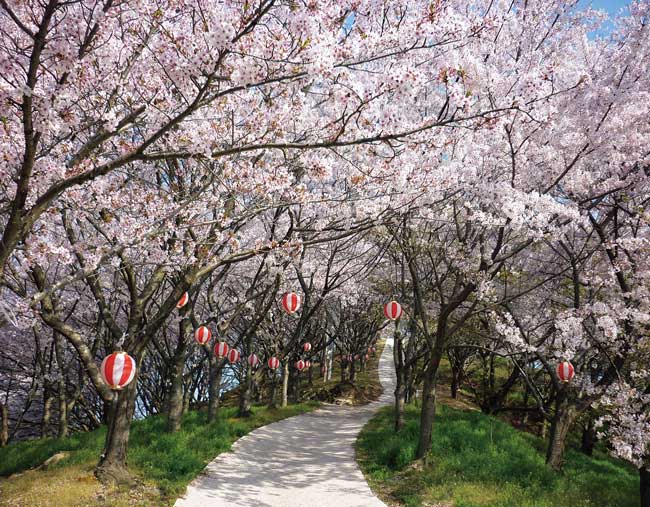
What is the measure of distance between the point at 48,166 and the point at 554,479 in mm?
8769

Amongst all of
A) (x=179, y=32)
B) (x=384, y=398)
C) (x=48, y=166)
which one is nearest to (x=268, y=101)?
(x=179, y=32)

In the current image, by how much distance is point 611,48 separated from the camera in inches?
297

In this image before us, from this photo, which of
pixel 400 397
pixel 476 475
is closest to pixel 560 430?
pixel 476 475

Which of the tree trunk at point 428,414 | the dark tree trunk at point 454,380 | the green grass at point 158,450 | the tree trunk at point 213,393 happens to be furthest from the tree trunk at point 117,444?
the dark tree trunk at point 454,380

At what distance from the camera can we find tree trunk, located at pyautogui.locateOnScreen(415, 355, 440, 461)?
28.5ft

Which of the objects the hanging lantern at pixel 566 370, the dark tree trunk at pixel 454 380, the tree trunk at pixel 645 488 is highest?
the hanging lantern at pixel 566 370

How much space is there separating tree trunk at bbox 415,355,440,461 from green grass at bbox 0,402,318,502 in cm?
421

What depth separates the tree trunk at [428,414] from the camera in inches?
342

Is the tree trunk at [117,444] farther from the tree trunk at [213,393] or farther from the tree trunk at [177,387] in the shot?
the tree trunk at [213,393]

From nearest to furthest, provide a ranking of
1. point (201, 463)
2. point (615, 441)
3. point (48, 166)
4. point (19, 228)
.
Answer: point (19, 228) → point (48, 166) → point (615, 441) → point (201, 463)

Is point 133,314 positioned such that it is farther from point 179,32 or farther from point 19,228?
point 179,32

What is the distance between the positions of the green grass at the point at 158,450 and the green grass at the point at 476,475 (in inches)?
130

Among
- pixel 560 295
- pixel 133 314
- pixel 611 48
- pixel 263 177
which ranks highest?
pixel 611 48

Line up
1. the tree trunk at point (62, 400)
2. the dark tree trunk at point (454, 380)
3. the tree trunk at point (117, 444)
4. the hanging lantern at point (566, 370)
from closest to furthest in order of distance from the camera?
the tree trunk at point (117, 444) → the hanging lantern at point (566, 370) → the tree trunk at point (62, 400) → the dark tree trunk at point (454, 380)
